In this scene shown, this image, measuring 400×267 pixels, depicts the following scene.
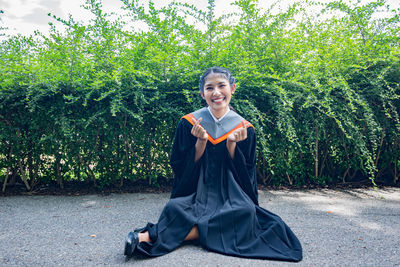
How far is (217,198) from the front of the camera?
271cm

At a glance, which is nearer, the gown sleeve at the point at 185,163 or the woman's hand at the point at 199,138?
the woman's hand at the point at 199,138

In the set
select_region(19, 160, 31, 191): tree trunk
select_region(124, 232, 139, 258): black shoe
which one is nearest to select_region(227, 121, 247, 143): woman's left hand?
select_region(124, 232, 139, 258): black shoe

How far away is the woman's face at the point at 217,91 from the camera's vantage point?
9.08ft

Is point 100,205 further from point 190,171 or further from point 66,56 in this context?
point 66,56

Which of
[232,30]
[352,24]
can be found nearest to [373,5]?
[352,24]

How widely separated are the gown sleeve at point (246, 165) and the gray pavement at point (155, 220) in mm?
744

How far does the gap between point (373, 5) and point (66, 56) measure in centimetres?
533

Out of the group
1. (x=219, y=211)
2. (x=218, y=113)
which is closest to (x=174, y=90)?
(x=218, y=113)

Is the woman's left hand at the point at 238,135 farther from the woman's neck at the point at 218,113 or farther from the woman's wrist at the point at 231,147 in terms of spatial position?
the woman's neck at the point at 218,113

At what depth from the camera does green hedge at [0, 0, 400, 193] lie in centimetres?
403

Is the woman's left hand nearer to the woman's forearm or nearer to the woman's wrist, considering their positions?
the woman's wrist

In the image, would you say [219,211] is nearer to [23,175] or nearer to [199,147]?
[199,147]

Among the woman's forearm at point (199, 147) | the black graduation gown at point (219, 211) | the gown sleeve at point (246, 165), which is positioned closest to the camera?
the black graduation gown at point (219, 211)

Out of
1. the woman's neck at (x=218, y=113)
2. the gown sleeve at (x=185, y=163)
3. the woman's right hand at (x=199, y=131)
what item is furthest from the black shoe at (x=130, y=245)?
the woman's neck at (x=218, y=113)
